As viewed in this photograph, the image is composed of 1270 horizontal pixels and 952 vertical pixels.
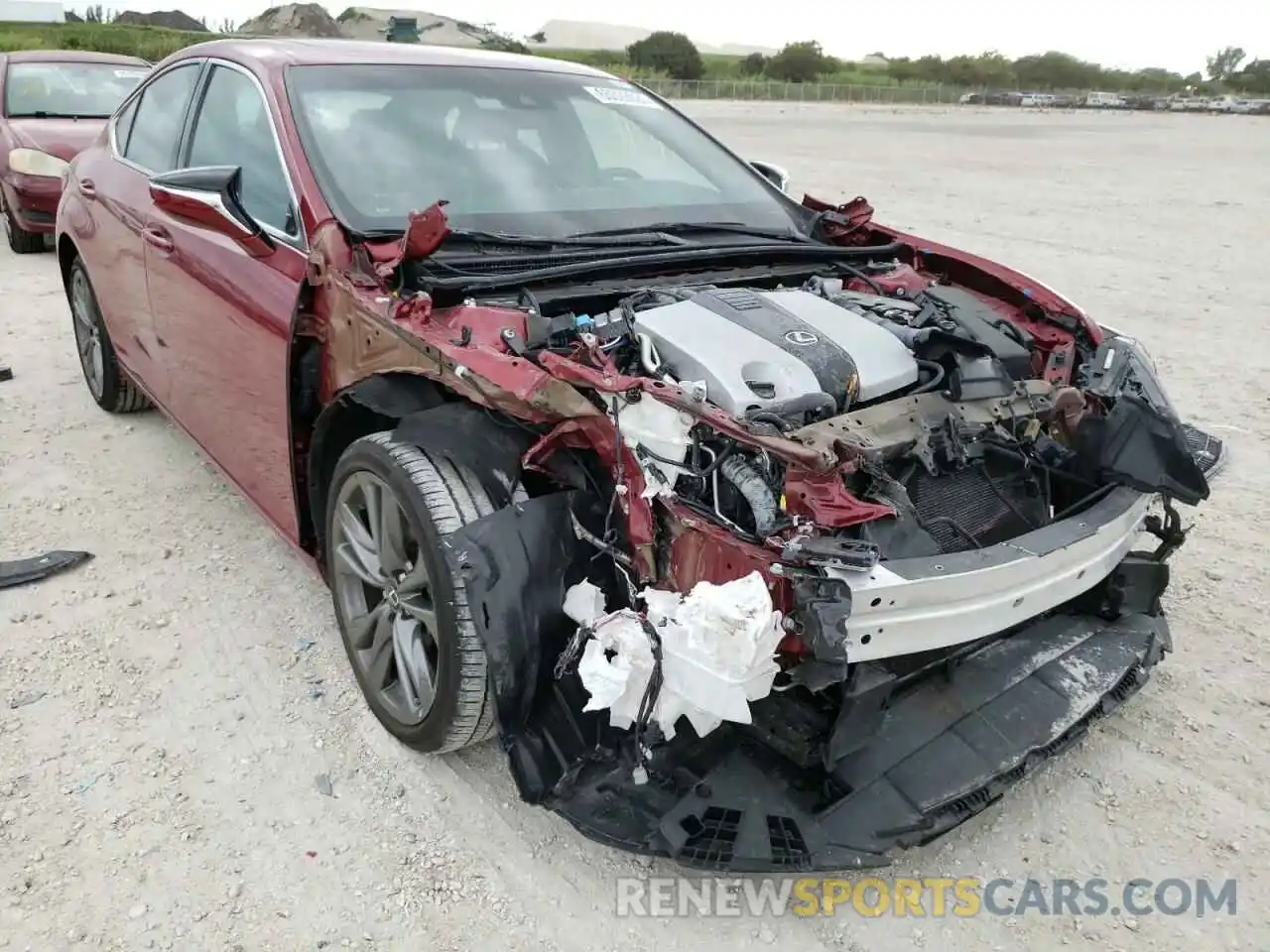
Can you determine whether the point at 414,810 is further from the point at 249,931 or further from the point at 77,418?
the point at 77,418

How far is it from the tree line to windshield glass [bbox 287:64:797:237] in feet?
215

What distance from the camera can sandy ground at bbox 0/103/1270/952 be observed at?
2176 millimetres

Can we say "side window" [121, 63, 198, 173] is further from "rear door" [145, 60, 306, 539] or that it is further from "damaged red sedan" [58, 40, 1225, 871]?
"damaged red sedan" [58, 40, 1225, 871]

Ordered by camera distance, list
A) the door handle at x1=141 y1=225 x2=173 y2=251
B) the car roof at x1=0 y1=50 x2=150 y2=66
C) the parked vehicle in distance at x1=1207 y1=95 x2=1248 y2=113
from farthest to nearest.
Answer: the parked vehicle in distance at x1=1207 y1=95 x2=1248 y2=113 → the car roof at x1=0 y1=50 x2=150 y2=66 → the door handle at x1=141 y1=225 x2=173 y2=251

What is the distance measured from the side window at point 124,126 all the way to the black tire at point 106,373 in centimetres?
70

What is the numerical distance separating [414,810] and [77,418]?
3593 millimetres

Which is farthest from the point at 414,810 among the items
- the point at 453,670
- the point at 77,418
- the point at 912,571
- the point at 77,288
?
the point at 77,288

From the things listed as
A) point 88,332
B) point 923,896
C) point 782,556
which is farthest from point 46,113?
point 923,896

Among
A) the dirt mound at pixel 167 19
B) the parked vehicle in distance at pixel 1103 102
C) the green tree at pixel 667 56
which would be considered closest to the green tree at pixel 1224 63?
the parked vehicle in distance at pixel 1103 102

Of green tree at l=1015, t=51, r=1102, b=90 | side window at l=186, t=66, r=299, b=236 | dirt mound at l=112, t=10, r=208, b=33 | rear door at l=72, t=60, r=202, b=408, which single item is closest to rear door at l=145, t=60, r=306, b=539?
side window at l=186, t=66, r=299, b=236

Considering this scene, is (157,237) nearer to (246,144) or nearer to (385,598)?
(246,144)

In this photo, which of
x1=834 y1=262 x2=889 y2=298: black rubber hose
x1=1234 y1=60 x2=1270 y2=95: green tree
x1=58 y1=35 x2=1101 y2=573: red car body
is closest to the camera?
x1=58 y1=35 x2=1101 y2=573: red car body

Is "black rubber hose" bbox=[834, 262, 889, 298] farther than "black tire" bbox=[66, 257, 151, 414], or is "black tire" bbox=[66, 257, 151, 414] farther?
"black tire" bbox=[66, 257, 151, 414]

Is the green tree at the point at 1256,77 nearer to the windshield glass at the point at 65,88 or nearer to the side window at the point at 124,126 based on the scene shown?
the windshield glass at the point at 65,88
